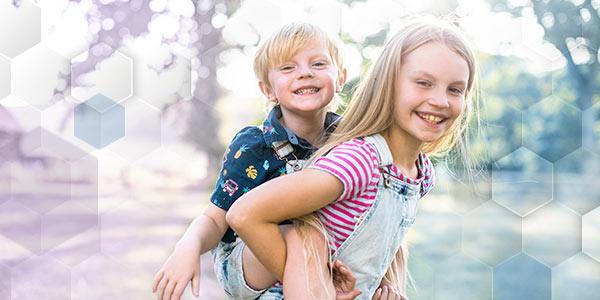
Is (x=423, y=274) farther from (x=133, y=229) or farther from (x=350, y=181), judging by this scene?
(x=350, y=181)

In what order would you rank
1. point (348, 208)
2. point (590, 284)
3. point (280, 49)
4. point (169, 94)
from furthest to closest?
point (590, 284) → point (169, 94) → point (280, 49) → point (348, 208)

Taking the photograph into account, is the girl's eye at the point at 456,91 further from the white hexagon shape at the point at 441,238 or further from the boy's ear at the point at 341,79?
the white hexagon shape at the point at 441,238

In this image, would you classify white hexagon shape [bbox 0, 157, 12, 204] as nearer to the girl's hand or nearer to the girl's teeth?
the girl's hand

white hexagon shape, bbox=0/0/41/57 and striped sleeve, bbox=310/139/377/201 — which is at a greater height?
striped sleeve, bbox=310/139/377/201

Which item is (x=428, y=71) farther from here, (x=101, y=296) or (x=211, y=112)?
(x=101, y=296)

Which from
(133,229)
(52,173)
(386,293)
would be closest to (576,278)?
(133,229)

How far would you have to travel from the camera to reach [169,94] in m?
1.96

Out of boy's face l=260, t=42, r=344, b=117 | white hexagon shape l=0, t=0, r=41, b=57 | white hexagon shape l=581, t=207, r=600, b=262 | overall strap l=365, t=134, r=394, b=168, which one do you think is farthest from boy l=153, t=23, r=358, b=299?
white hexagon shape l=581, t=207, r=600, b=262

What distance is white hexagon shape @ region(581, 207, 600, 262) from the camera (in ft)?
6.88

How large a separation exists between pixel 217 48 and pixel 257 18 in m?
0.12

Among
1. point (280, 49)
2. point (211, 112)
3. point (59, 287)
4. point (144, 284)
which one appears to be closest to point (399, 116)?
point (280, 49)

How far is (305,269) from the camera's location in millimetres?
840

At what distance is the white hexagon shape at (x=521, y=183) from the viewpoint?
6.83 feet

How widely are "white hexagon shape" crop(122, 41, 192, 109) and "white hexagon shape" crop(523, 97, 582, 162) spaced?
2.91 feet
